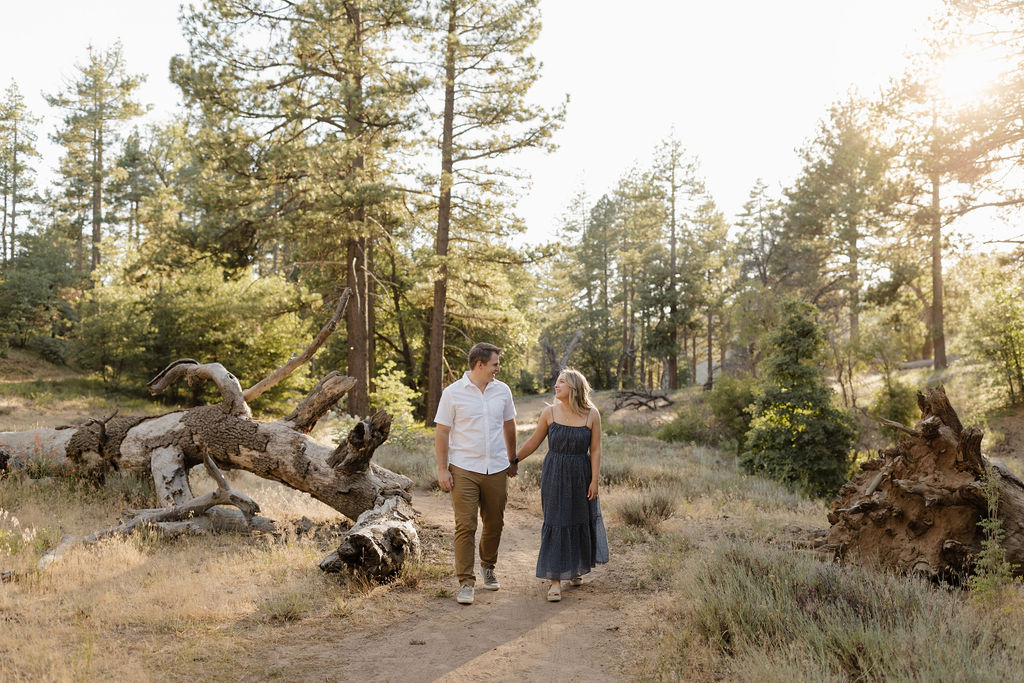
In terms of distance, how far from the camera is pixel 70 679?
3.37 meters

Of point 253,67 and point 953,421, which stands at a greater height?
point 253,67

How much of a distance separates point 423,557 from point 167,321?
18.8 metres

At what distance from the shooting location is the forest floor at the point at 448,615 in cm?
359

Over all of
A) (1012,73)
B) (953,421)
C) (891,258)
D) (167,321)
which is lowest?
(953,421)

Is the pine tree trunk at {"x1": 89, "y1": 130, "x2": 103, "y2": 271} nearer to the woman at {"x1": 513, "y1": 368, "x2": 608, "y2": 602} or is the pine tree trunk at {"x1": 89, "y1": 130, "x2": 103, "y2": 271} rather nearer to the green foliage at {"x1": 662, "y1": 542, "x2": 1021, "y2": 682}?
the woman at {"x1": 513, "y1": 368, "x2": 608, "y2": 602}

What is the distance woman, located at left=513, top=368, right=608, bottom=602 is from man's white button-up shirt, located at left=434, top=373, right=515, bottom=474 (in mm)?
327

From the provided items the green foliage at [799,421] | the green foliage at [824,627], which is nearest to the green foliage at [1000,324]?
the green foliage at [799,421]

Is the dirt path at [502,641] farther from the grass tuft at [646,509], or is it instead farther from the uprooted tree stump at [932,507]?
the uprooted tree stump at [932,507]

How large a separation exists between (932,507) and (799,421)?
8.65 m

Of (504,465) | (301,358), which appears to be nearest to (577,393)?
(504,465)

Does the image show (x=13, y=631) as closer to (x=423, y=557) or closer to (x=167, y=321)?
(x=423, y=557)

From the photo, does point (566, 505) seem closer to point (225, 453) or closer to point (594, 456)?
point (594, 456)

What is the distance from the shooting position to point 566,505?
5.42m

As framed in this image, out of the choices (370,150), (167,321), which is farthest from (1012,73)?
(167,321)
